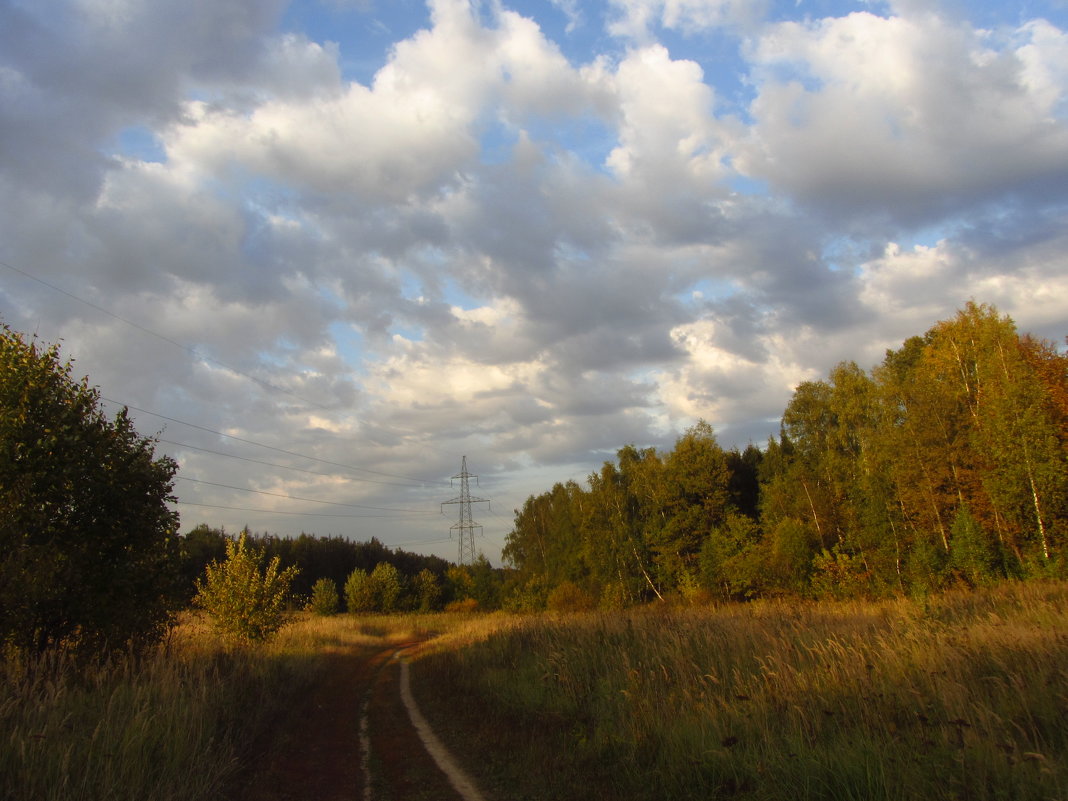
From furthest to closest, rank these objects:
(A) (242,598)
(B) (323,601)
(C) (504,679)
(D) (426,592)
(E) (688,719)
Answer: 1. (D) (426,592)
2. (B) (323,601)
3. (A) (242,598)
4. (C) (504,679)
5. (E) (688,719)

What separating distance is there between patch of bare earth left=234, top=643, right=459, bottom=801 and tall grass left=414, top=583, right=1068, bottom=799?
44.7 inches

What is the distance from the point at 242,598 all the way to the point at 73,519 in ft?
37.6

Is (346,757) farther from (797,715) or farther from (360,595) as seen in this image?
(360,595)

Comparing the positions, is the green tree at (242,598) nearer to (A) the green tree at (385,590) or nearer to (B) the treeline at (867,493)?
(B) the treeline at (867,493)

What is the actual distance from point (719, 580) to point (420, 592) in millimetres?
39584

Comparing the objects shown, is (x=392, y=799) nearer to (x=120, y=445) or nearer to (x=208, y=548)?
(x=120, y=445)

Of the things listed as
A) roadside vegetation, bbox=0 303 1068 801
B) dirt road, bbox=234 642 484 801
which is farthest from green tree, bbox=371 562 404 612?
dirt road, bbox=234 642 484 801

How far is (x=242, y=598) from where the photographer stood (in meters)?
20.2

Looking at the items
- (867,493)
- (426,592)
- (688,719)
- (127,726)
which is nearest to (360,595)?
(426,592)

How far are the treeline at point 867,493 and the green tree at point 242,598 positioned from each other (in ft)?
108

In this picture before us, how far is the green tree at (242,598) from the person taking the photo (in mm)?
20062

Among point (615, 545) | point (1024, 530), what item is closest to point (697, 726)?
point (1024, 530)

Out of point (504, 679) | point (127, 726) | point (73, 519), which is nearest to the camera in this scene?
point (127, 726)

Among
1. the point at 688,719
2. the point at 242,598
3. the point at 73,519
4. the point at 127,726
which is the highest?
the point at 73,519
